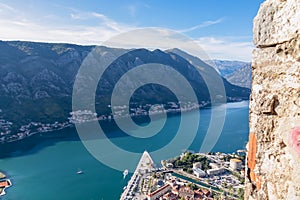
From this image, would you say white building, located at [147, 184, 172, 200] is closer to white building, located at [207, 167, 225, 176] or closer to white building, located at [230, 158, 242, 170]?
white building, located at [207, 167, 225, 176]

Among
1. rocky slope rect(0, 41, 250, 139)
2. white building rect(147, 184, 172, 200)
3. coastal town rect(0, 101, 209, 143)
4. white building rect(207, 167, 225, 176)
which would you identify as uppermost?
rocky slope rect(0, 41, 250, 139)

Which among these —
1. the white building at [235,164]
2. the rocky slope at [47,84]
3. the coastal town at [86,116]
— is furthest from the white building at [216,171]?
the rocky slope at [47,84]

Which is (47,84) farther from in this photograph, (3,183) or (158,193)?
(158,193)

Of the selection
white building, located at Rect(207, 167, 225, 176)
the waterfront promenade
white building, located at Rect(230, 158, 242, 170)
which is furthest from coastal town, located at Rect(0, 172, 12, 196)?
white building, located at Rect(230, 158, 242, 170)

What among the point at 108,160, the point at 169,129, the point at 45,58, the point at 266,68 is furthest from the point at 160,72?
the point at 266,68

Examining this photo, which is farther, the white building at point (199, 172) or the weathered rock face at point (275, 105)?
the white building at point (199, 172)

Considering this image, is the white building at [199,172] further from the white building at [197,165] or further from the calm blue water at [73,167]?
the calm blue water at [73,167]
